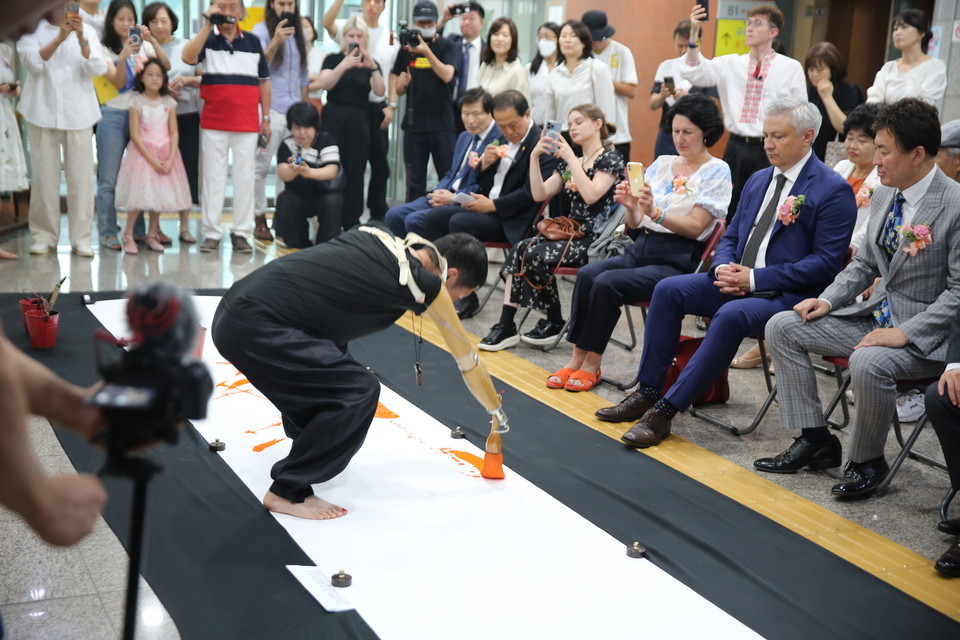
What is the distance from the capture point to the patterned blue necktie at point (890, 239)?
11.8 feet

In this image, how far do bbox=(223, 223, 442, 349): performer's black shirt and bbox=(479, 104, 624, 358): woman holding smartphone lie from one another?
2088 mm

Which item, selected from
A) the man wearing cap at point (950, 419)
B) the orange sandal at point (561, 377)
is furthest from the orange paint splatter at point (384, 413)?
the man wearing cap at point (950, 419)

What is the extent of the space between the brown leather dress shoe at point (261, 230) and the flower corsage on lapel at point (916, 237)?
17.5 ft

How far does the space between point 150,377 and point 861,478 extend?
2.96 meters

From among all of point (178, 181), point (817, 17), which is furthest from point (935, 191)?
point (817, 17)

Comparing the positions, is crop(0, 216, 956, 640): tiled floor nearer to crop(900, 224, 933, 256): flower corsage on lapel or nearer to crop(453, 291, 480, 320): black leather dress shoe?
crop(453, 291, 480, 320): black leather dress shoe

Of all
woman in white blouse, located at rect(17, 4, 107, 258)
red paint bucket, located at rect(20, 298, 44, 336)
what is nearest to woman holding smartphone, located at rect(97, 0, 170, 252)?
woman in white blouse, located at rect(17, 4, 107, 258)

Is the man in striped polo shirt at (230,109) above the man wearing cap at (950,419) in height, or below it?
above

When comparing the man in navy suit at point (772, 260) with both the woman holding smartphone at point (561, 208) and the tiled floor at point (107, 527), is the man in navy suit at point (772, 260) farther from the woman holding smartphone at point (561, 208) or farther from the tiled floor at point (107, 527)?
the woman holding smartphone at point (561, 208)

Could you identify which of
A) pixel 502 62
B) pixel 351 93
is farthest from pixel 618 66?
pixel 351 93

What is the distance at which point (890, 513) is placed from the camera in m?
3.42

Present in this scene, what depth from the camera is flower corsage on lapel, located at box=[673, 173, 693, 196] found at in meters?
4.54

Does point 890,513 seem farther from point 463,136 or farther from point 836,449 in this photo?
point 463,136

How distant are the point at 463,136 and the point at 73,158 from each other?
262 cm
